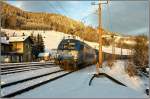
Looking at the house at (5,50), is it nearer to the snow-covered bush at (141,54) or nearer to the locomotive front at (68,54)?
the snow-covered bush at (141,54)

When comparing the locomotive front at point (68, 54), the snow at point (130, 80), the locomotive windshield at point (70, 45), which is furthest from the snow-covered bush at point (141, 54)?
the locomotive front at point (68, 54)

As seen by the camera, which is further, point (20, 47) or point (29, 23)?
point (29, 23)

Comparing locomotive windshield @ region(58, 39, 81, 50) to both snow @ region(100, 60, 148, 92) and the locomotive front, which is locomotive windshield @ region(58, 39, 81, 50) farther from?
snow @ region(100, 60, 148, 92)

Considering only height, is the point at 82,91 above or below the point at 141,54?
below

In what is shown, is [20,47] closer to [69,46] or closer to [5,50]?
[5,50]

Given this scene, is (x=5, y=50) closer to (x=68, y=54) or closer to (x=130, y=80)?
(x=68, y=54)

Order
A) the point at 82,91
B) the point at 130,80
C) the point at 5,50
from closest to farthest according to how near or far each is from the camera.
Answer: the point at 82,91 → the point at 130,80 → the point at 5,50

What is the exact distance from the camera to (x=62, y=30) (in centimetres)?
11994

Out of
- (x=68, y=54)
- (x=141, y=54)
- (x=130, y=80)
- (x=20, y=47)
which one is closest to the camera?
(x=130, y=80)

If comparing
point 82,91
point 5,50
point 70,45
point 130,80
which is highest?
point 70,45

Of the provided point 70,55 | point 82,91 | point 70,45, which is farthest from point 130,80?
point 82,91

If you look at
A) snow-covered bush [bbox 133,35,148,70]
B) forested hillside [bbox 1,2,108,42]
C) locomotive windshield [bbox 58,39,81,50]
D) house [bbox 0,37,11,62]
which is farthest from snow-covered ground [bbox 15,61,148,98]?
forested hillside [bbox 1,2,108,42]

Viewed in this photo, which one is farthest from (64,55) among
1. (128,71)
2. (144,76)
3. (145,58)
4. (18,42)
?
(18,42)

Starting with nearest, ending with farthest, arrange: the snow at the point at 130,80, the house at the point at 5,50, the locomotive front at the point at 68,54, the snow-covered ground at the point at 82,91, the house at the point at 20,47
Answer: the snow-covered ground at the point at 82,91 < the snow at the point at 130,80 < the locomotive front at the point at 68,54 < the house at the point at 5,50 < the house at the point at 20,47
